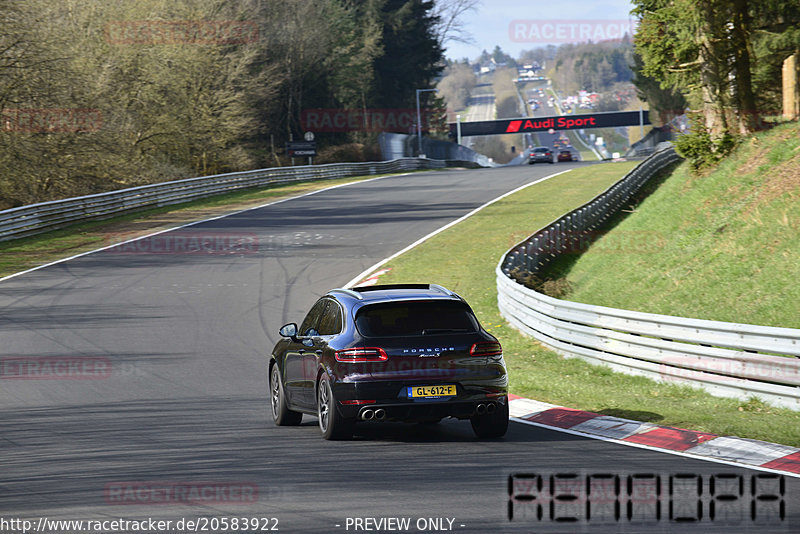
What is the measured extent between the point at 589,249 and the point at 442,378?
833 inches

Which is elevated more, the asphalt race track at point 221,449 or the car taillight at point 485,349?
the car taillight at point 485,349

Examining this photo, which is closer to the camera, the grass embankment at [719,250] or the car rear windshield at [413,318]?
the car rear windshield at [413,318]

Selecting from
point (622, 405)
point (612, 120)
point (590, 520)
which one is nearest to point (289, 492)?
point (590, 520)

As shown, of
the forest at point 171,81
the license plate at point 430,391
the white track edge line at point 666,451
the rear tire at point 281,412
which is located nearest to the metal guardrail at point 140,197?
the forest at point 171,81

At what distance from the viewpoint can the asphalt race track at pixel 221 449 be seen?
22.5 ft

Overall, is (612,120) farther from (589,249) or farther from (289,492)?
(289,492)

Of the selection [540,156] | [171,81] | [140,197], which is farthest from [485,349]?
[540,156]

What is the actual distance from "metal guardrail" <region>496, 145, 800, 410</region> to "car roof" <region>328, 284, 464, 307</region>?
358cm

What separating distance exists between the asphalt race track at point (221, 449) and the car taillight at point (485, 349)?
88 centimetres

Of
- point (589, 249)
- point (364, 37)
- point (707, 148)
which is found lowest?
point (589, 249)

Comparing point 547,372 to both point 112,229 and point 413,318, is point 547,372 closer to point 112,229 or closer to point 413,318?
point 413,318

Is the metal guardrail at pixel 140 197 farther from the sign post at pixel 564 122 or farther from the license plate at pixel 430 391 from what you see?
the sign post at pixel 564 122

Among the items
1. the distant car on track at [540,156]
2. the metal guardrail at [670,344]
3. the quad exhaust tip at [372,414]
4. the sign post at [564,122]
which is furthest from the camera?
the sign post at [564,122]

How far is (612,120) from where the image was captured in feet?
368
